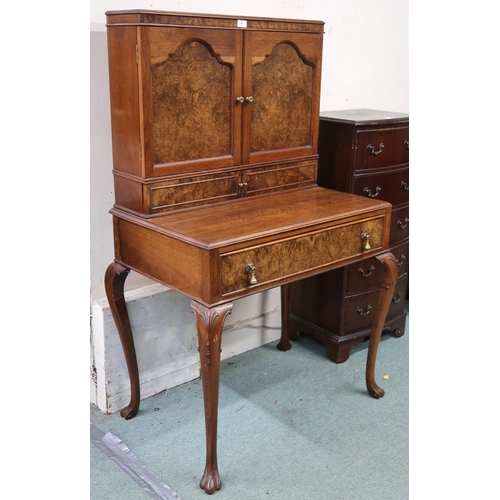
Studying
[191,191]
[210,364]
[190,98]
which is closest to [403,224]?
[191,191]

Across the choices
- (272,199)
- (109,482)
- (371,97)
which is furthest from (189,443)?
(371,97)

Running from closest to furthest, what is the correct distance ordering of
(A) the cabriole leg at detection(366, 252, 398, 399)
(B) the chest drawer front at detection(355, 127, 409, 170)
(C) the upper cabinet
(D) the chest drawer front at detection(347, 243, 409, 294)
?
(C) the upper cabinet → (A) the cabriole leg at detection(366, 252, 398, 399) → (B) the chest drawer front at detection(355, 127, 409, 170) → (D) the chest drawer front at detection(347, 243, 409, 294)

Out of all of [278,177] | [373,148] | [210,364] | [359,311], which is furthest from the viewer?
[359,311]

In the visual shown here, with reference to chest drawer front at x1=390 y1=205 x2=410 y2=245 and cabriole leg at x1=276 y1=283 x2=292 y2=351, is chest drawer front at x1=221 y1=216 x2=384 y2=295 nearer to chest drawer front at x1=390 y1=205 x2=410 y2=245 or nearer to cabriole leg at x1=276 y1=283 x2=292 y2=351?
chest drawer front at x1=390 y1=205 x2=410 y2=245

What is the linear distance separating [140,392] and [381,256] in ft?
4.21

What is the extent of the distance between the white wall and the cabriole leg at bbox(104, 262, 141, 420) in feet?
Answer: 0.35

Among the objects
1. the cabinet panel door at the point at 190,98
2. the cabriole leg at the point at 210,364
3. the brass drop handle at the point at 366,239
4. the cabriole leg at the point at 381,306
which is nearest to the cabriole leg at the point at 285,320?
the cabriole leg at the point at 381,306

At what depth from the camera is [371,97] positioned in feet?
12.5

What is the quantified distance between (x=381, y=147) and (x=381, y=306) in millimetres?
810

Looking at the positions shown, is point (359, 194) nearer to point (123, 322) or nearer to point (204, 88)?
point (204, 88)

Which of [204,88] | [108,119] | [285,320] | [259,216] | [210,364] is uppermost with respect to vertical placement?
[204,88]

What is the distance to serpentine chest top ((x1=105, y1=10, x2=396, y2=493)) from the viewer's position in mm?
2182

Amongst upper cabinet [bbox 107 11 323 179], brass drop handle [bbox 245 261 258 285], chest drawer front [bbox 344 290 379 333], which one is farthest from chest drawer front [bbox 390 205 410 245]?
brass drop handle [bbox 245 261 258 285]

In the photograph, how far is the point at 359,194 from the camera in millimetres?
3102
